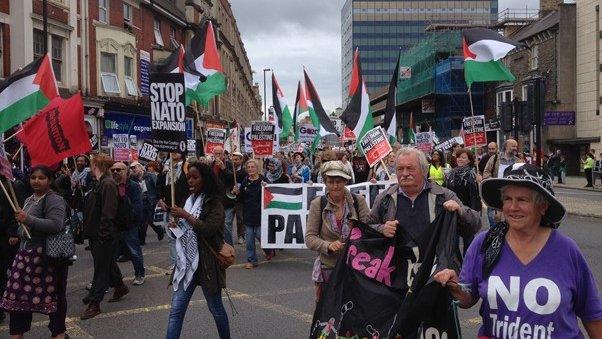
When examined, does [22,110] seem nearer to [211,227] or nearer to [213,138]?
[211,227]

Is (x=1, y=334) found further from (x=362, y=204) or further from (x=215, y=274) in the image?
(x=362, y=204)

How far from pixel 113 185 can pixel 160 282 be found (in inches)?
77.7

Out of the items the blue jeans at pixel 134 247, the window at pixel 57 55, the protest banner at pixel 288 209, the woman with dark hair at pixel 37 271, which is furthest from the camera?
the window at pixel 57 55

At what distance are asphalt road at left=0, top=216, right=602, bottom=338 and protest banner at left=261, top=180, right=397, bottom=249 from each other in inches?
15.1

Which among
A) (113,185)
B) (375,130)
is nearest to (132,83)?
(375,130)

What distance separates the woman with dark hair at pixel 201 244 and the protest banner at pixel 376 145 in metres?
5.31

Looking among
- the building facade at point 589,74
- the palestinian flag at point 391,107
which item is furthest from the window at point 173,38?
the palestinian flag at point 391,107

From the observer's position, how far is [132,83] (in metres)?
31.6

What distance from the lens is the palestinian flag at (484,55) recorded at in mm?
10711

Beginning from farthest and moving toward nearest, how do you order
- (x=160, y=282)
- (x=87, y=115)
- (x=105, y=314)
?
(x=87, y=115), (x=160, y=282), (x=105, y=314)

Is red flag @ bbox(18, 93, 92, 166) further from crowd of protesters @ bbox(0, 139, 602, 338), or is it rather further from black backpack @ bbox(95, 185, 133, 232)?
black backpack @ bbox(95, 185, 133, 232)

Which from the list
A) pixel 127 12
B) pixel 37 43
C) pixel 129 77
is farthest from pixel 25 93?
pixel 127 12

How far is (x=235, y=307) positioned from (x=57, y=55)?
21.8 metres

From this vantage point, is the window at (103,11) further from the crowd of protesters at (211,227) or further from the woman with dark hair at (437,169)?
the crowd of protesters at (211,227)
